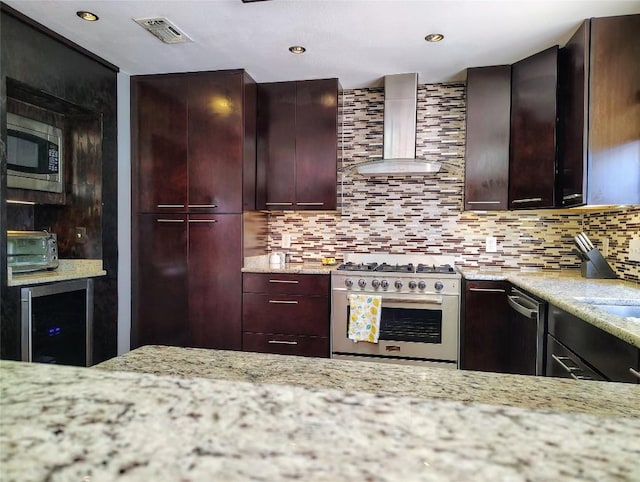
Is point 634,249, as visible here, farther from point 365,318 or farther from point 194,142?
point 194,142

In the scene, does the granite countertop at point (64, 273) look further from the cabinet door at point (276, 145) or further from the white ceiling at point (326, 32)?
the white ceiling at point (326, 32)

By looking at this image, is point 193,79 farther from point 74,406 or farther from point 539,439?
point 539,439

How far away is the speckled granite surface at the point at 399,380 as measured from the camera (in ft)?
2.41

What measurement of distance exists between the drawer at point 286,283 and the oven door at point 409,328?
0.45 ft

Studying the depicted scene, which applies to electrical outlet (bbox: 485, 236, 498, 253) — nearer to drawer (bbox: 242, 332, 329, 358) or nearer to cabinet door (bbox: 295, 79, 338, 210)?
cabinet door (bbox: 295, 79, 338, 210)

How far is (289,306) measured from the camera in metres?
2.98

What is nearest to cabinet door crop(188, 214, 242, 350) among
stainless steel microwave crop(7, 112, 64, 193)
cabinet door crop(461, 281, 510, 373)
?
stainless steel microwave crop(7, 112, 64, 193)

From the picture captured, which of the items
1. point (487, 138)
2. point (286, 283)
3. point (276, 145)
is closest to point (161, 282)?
point (286, 283)

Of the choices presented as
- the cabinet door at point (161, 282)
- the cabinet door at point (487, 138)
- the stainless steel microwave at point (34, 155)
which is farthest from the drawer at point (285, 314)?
the stainless steel microwave at point (34, 155)

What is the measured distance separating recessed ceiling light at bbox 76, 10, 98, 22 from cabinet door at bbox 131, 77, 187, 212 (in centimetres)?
85

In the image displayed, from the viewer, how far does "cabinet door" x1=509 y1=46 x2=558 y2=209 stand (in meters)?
2.56

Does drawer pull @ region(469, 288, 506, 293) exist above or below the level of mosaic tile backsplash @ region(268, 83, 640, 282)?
below

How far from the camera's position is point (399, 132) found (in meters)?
3.17

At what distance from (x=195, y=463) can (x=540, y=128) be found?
3.02m
